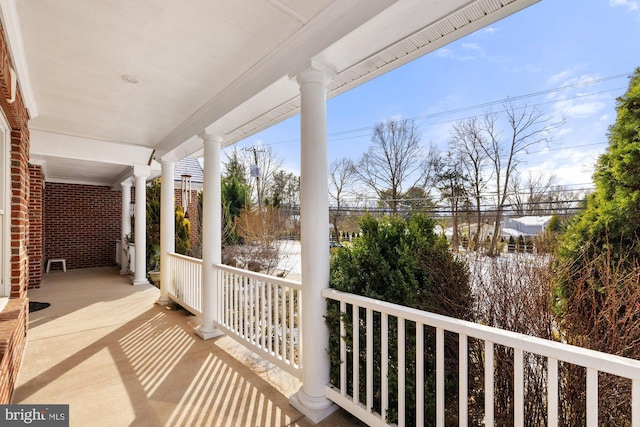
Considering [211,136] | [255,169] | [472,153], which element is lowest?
[211,136]

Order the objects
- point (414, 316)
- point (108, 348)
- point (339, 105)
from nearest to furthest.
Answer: point (414, 316), point (108, 348), point (339, 105)

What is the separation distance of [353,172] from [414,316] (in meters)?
8.62

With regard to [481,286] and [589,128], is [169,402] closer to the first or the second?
[481,286]

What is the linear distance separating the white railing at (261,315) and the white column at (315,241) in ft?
0.80

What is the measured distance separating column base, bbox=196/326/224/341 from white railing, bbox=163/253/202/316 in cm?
34

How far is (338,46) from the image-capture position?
2008 mm

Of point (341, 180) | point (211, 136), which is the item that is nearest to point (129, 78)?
point (211, 136)

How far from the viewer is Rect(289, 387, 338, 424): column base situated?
2.17m

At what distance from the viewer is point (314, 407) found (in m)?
2.20

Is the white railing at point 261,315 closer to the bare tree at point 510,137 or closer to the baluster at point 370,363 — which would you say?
the baluster at point 370,363

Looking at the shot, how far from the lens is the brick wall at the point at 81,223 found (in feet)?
28.1

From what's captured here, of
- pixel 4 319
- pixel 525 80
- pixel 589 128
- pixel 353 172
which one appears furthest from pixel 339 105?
pixel 4 319

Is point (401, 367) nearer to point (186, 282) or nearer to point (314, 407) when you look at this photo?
point (314, 407)

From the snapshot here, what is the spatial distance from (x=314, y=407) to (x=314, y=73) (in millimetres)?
2387
